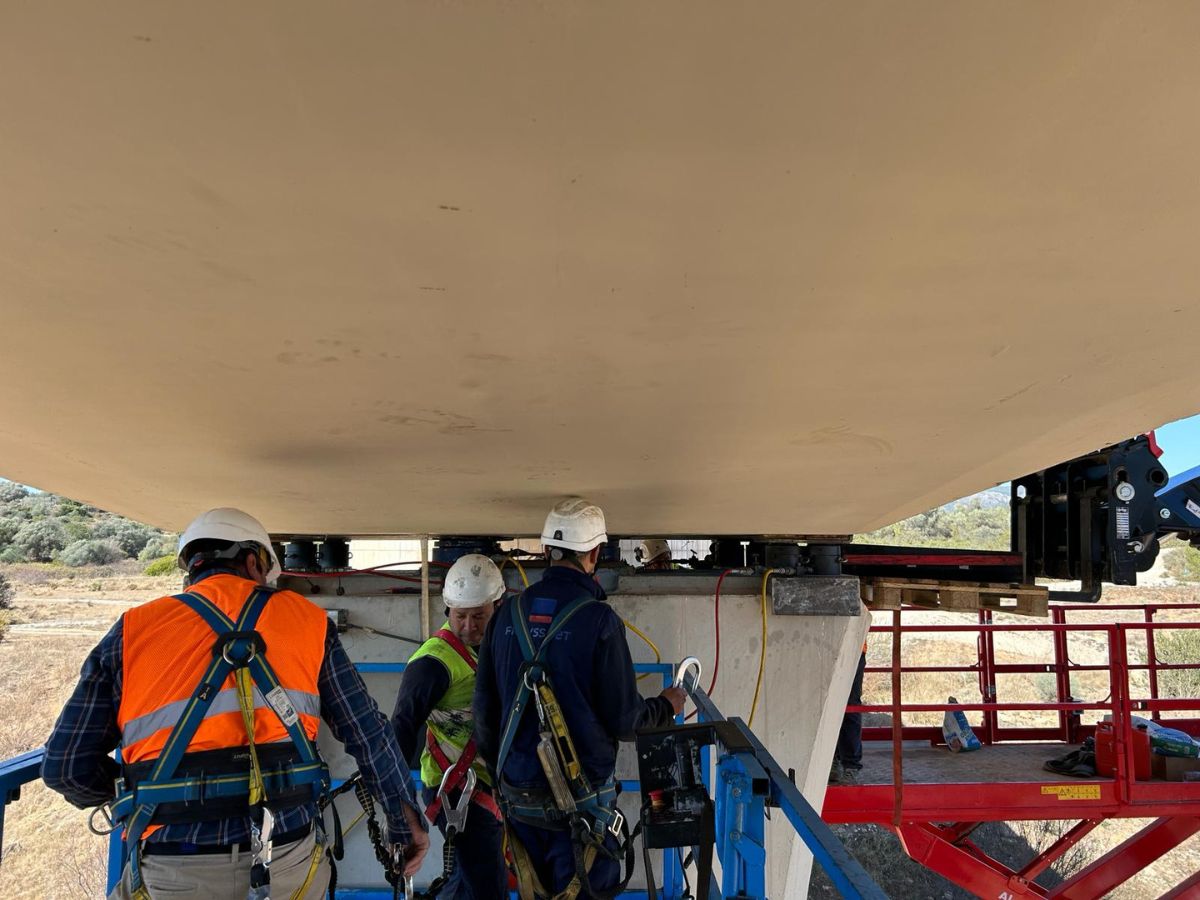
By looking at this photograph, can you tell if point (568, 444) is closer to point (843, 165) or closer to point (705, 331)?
point (705, 331)

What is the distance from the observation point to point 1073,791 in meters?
6.10

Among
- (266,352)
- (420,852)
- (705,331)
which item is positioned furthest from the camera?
(420,852)

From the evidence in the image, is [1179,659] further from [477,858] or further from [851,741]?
[477,858]

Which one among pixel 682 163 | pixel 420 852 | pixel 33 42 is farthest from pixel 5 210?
pixel 420 852

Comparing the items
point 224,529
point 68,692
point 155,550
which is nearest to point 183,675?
point 224,529

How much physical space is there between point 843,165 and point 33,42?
37.2 inches

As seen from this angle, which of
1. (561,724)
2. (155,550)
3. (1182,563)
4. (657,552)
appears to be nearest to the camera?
(561,724)

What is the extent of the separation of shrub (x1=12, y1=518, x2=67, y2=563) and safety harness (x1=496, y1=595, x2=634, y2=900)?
50260mm

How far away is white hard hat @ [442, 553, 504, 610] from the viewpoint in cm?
397

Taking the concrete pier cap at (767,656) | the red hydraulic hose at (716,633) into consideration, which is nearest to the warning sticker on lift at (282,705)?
the concrete pier cap at (767,656)

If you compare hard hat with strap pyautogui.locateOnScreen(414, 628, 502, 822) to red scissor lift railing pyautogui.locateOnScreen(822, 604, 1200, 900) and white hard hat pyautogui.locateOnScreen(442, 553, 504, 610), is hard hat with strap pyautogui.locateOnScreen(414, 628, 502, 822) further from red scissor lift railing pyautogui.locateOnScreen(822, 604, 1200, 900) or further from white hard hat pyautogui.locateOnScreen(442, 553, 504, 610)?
red scissor lift railing pyautogui.locateOnScreen(822, 604, 1200, 900)

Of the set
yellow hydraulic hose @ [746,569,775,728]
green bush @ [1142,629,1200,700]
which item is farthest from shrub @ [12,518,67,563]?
green bush @ [1142,629,1200,700]

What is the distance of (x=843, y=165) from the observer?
39.7 inches

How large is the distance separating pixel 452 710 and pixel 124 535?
51.3m
